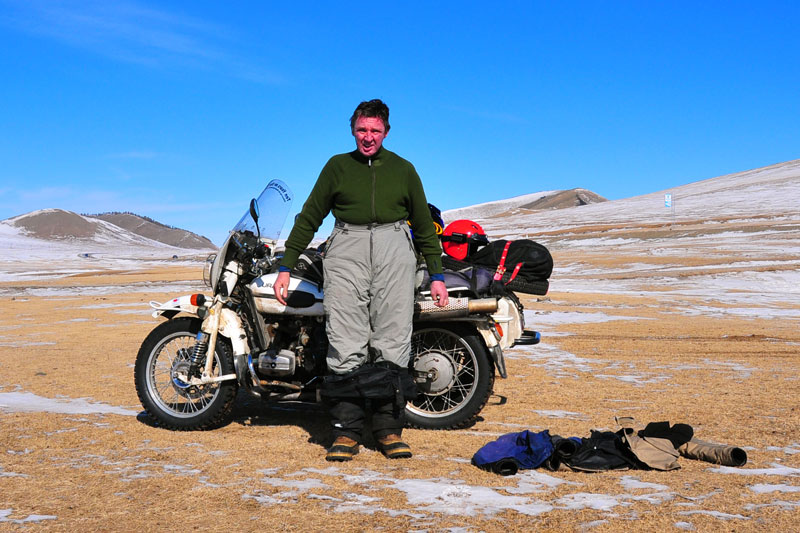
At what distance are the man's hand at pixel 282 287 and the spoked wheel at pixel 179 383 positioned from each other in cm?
86

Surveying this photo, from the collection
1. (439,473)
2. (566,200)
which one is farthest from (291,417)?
(566,200)

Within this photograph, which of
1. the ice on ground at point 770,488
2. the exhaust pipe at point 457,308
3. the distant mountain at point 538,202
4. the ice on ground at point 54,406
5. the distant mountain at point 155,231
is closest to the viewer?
the ice on ground at point 770,488

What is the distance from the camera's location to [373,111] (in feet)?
14.7

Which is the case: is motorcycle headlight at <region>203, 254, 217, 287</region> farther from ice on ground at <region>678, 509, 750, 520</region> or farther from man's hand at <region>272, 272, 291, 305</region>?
ice on ground at <region>678, 509, 750, 520</region>

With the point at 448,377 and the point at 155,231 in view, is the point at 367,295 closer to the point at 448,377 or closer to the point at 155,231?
the point at 448,377

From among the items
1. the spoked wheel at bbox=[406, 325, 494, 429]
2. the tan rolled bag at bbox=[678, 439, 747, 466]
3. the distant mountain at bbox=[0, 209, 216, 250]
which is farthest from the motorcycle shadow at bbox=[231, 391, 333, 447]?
the distant mountain at bbox=[0, 209, 216, 250]

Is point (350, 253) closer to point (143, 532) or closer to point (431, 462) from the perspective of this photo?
point (431, 462)

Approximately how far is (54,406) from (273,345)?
87.4 inches

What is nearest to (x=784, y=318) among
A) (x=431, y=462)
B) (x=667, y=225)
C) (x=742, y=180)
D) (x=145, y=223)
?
(x=431, y=462)

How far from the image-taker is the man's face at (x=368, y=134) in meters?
4.48

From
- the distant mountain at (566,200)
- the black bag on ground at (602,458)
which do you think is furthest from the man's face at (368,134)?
the distant mountain at (566,200)

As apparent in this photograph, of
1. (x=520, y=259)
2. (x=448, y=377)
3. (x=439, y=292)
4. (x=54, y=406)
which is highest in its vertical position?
(x=520, y=259)

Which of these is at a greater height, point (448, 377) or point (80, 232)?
point (80, 232)

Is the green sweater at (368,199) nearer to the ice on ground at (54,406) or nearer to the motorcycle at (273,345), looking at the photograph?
the motorcycle at (273,345)
